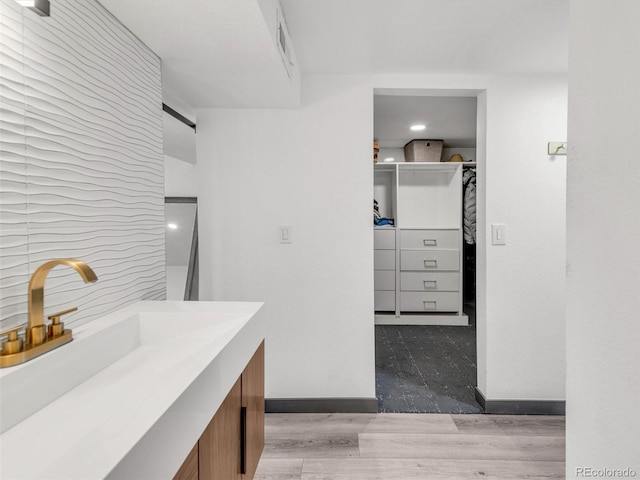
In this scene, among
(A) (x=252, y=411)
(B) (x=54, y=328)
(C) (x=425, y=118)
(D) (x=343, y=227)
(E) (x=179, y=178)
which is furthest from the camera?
(C) (x=425, y=118)

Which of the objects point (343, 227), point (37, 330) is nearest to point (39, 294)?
point (37, 330)

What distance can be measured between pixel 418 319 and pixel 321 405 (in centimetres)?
207

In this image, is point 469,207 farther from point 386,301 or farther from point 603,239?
point 603,239

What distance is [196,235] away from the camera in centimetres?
198

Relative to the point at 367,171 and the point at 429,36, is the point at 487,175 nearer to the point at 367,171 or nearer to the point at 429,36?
the point at 367,171

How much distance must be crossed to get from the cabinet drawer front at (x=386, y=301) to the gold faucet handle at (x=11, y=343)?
339cm

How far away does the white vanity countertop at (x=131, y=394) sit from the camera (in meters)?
0.50

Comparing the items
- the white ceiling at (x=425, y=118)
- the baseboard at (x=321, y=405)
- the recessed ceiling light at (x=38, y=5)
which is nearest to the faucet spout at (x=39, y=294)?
the recessed ceiling light at (x=38, y=5)

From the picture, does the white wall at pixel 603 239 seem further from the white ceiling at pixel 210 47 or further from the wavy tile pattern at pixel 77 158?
the wavy tile pattern at pixel 77 158

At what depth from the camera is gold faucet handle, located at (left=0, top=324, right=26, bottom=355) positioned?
68 centimetres

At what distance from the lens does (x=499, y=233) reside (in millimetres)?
2021

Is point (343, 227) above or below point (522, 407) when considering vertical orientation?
above

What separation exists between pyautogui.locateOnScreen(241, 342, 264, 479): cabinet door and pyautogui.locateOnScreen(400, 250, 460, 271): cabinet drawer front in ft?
9.14

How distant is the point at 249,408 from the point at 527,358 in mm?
1788
